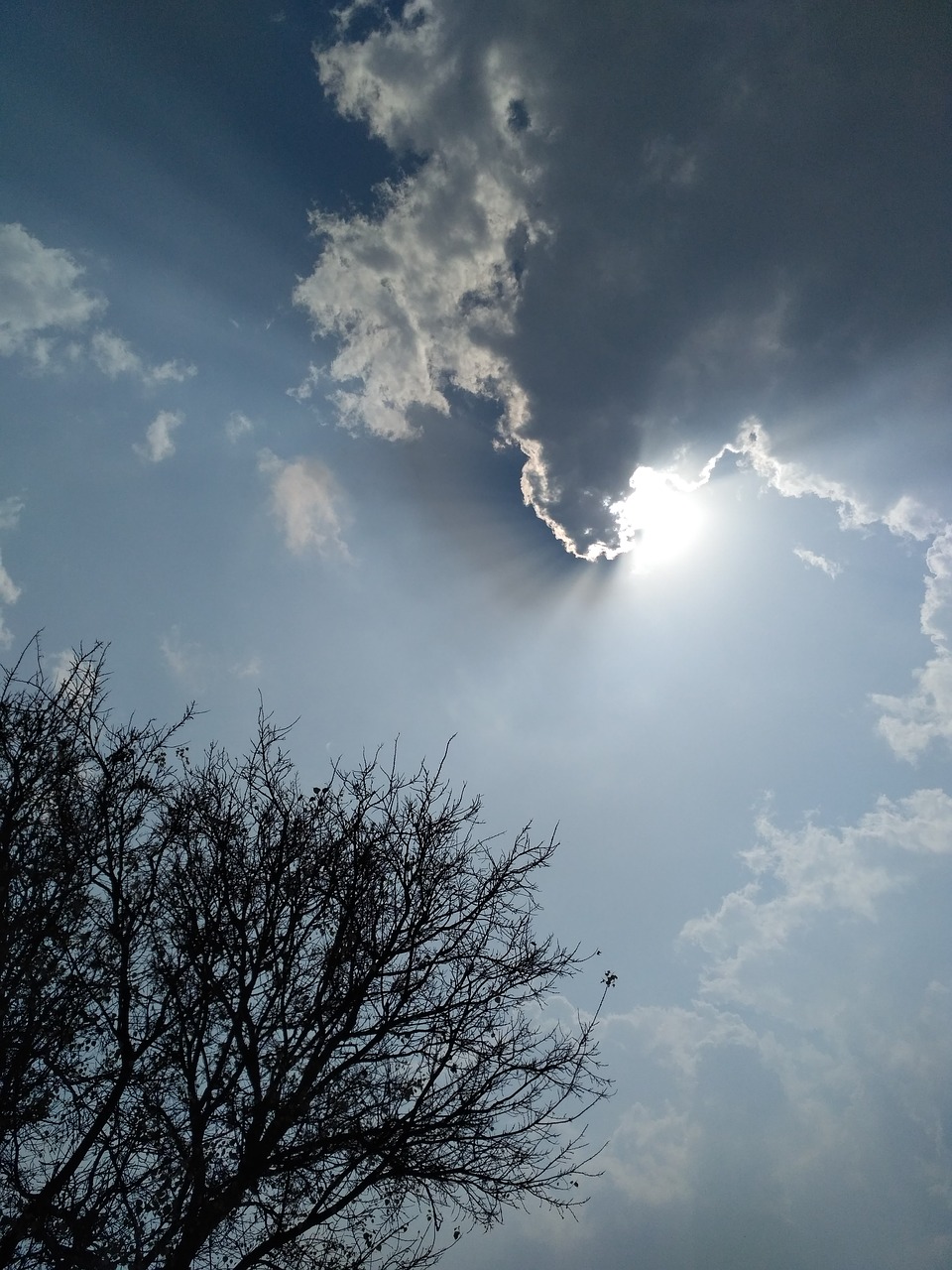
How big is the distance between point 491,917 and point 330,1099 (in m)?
2.49

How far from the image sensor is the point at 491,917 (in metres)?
7.60

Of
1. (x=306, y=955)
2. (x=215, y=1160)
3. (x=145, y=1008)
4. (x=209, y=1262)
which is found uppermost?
(x=306, y=955)

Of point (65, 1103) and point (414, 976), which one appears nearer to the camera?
point (65, 1103)

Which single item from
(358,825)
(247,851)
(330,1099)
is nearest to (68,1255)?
(330,1099)

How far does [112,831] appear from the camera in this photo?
23.3ft

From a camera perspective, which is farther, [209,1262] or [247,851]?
[247,851]

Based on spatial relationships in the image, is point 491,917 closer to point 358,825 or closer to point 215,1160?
point 358,825

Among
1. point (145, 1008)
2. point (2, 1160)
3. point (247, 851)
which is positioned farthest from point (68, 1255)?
point (247, 851)

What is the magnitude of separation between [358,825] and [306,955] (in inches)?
60.0

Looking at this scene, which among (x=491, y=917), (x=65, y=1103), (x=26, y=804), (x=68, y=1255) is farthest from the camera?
(x=491, y=917)

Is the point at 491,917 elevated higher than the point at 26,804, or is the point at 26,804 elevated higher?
the point at 26,804

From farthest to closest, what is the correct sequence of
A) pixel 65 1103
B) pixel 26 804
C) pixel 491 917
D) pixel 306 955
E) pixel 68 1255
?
pixel 491 917
pixel 306 955
pixel 26 804
pixel 65 1103
pixel 68 1255

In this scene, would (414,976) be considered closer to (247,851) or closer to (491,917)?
(491,917)

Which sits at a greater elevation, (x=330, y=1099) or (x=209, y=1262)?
(x=330, y=1099)
